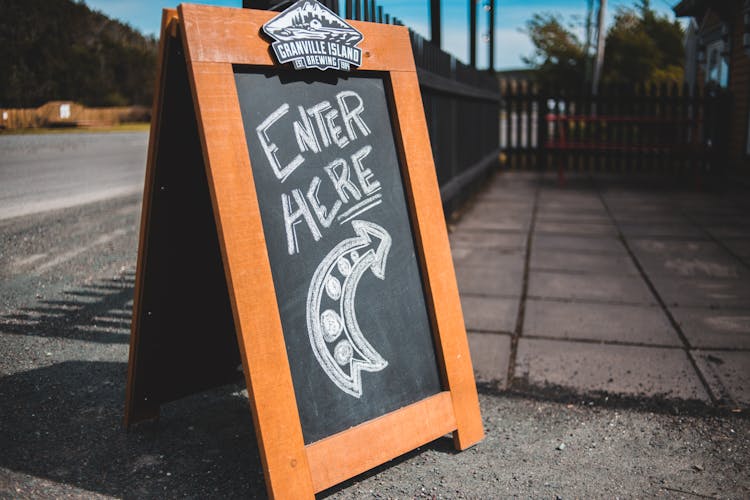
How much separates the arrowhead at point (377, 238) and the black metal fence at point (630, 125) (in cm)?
821

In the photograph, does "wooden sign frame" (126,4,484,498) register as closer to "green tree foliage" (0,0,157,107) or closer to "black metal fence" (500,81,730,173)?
"green tree foliage" (0,0,157,107)

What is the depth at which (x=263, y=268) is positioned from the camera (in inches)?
75.5

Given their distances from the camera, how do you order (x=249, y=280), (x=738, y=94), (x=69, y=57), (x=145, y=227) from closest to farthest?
(x=249, y=280) → (x=145, y=227) → (x=69, y=57) → (x=738, y=94)

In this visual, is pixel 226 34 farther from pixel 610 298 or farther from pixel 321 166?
pixel 610 298

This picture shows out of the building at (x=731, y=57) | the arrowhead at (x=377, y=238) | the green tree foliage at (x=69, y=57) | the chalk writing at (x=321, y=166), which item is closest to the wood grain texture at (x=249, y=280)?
the chalk writing at (x=321, y=166)

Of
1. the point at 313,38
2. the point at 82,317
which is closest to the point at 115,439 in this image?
the point at 82,317

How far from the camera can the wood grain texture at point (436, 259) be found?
7.84 ft

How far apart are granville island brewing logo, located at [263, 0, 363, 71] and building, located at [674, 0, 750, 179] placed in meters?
9.35

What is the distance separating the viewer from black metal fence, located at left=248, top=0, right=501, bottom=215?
15.0 ft

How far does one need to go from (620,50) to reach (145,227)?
3359 cm

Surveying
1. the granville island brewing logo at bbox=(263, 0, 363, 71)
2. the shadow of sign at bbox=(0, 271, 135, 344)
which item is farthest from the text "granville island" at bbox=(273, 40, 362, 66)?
the shadow of sign at bbox=(0, 271, 135, 344)

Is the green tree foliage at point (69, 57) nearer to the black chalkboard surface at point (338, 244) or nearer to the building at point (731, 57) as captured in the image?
the black chalkboard surface at point (338, 244)

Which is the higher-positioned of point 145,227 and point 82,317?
point 145,227

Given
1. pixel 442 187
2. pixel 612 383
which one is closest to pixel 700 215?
pixel 442 187
